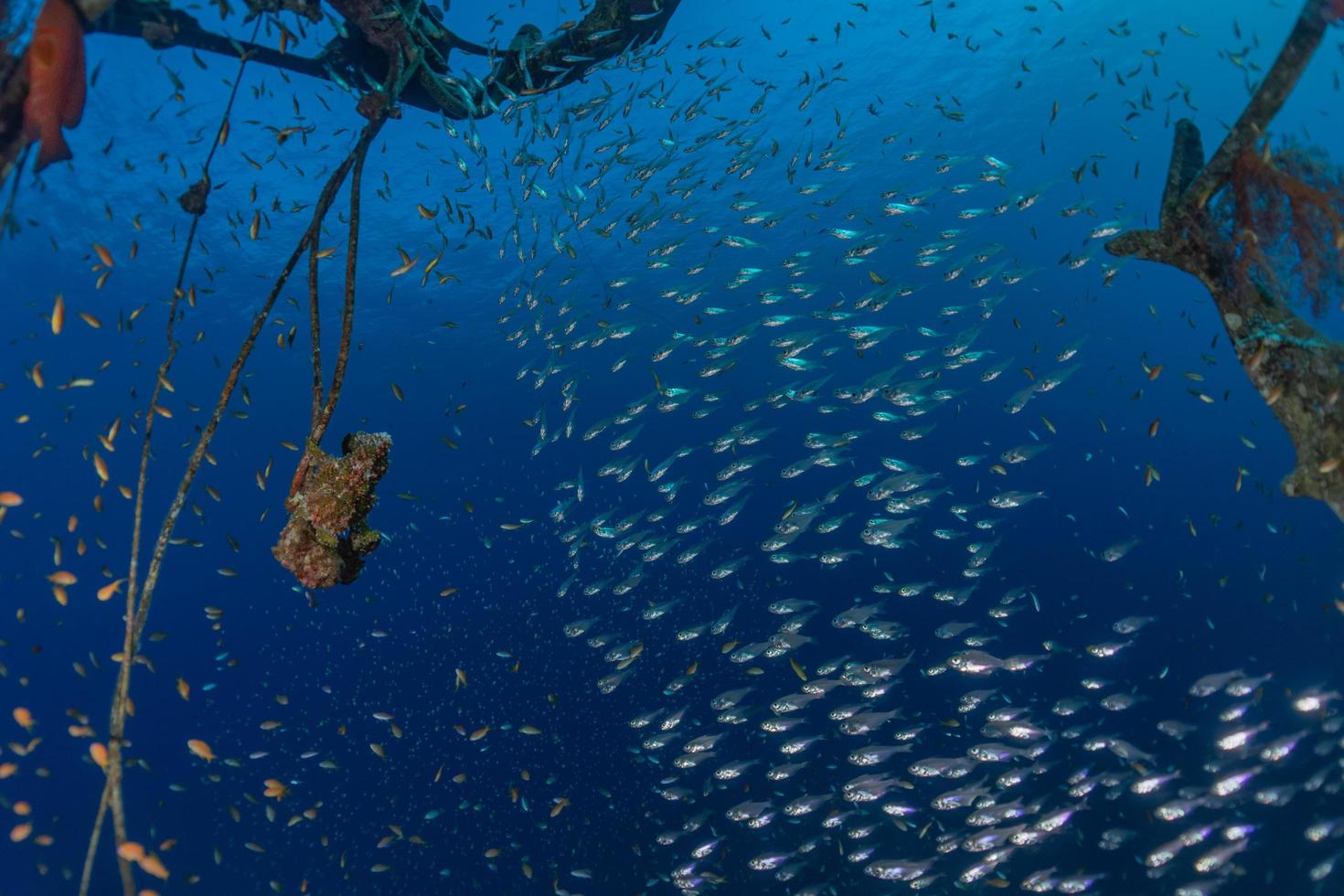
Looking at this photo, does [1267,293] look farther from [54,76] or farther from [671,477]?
[671,477]

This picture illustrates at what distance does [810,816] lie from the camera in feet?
51.2

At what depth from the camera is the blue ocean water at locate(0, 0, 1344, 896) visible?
1338cm

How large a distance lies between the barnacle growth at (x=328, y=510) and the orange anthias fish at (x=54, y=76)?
2.82 m

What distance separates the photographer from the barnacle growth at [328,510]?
13.2ft

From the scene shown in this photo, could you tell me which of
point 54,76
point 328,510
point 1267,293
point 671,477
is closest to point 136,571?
point 328,510

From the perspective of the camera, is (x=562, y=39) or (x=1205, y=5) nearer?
(x=562, y=39)

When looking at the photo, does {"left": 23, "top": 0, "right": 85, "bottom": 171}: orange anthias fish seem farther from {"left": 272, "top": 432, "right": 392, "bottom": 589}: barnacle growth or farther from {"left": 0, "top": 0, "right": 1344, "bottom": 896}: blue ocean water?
{"left": 0, "top": 0, "right": 1344, "bottom": 896}: blue ocean water

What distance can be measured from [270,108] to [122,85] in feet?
12.6

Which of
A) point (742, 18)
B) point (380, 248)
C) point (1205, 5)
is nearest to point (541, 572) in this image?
point (380, 248)

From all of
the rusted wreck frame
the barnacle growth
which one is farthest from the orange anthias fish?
the rusted wreck frame

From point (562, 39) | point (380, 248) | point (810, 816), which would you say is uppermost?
point (380, 248)

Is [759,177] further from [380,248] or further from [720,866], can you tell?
[720,866]

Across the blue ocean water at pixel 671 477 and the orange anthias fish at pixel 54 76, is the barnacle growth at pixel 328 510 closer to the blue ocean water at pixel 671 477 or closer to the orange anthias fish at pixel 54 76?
the orange anthias fish at pixel 54 76

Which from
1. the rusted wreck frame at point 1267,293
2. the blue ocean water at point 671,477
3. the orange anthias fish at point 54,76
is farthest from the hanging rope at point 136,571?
the rusted wreck frame at point 1267,293
